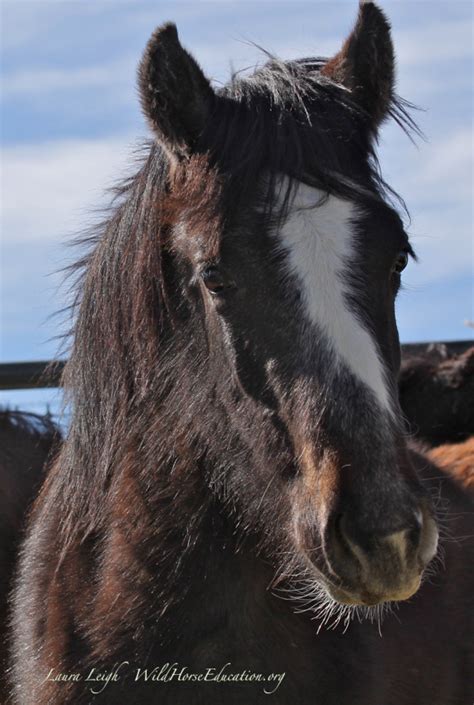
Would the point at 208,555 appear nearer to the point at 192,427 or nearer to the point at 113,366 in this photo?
the point at 192,427

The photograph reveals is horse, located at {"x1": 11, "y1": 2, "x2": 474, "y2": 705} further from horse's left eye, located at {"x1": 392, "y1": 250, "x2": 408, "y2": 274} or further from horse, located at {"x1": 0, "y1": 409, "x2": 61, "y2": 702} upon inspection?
horse, located at {"x1": 0, "y1": 409, "x2": 61, "y2": 702}

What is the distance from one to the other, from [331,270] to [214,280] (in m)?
0.39

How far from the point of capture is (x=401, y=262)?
338cm

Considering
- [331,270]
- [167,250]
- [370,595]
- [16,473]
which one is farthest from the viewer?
[16,473]

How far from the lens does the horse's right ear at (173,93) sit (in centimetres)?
342

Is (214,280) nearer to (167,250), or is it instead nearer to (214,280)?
(214,280)

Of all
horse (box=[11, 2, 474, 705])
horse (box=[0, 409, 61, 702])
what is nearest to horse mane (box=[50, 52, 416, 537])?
horse (box=[11, 2, 474, 705])

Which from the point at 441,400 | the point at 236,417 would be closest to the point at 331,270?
the point at 236,417

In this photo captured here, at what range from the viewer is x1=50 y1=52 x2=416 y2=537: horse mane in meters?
3.31

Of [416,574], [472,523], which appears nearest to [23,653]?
[416,574]

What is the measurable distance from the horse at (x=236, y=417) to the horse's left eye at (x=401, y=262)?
0.05ft

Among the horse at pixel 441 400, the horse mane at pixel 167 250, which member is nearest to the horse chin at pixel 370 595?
the horse mane at pixel 167 250

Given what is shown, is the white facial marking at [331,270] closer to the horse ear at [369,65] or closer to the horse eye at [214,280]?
the horse eye at [214,280]

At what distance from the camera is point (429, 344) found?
7.85 meters
